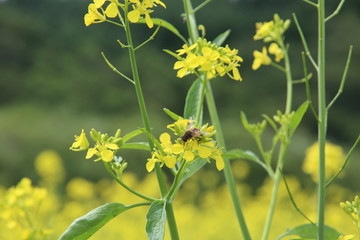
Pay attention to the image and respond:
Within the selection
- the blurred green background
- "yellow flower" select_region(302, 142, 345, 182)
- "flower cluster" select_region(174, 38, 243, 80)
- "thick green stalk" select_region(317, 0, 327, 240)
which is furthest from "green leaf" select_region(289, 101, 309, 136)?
the blurred green background

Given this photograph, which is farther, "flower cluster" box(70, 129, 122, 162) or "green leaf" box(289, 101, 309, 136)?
"green leaf" box(289, 101, 309, 136)

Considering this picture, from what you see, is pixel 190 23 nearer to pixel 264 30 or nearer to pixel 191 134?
pixel 264 30

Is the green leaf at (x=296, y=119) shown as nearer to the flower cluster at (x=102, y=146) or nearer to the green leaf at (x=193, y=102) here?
the green leaf at (x=193, y=102)

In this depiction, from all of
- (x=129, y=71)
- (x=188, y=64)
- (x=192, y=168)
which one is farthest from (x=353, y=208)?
(x=129, y=71)

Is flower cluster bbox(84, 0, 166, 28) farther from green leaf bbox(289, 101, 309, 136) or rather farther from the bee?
green leaf bbox(289, 101, 309, 136)

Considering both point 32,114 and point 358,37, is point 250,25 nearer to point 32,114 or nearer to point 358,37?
point 358,37

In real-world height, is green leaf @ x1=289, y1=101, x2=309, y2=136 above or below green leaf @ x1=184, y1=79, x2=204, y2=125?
below

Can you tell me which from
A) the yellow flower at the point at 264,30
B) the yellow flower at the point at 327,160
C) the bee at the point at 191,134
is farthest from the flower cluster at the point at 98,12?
the yellow flower at the point at 327,160
